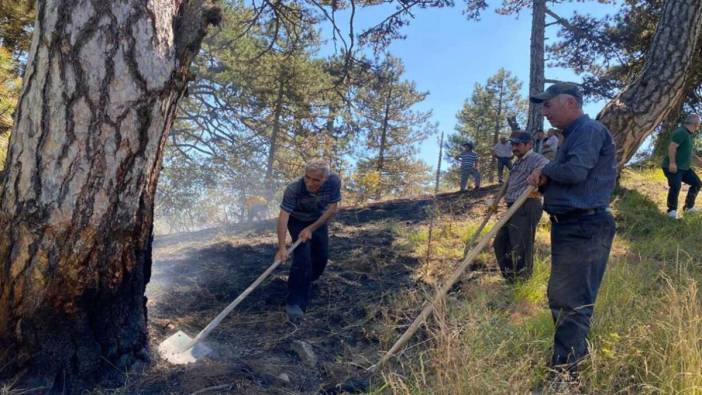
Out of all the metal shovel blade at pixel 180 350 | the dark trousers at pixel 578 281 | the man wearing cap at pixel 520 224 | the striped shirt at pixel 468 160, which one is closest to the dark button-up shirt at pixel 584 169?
the dark trousers at pixel 578 281

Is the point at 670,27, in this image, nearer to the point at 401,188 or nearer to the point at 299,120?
the point at 299,120

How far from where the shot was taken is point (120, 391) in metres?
2.57

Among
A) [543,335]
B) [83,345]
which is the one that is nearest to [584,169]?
[543,335]

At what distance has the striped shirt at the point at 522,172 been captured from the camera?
4.40 m

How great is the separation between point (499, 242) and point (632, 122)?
338cm

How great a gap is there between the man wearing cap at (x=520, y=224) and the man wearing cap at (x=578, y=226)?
1.45m

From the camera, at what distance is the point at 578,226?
2725 mm

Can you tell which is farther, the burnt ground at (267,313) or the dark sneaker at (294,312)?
the dark sneaker at (294,312)

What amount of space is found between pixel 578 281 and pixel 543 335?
58 centimetres

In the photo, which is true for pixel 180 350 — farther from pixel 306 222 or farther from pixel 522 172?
pixel 522 172

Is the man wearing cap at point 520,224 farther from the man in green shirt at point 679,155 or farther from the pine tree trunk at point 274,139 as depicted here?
the pine tree trunk at point 274,139

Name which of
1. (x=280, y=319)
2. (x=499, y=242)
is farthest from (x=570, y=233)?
(x=280, y=319)

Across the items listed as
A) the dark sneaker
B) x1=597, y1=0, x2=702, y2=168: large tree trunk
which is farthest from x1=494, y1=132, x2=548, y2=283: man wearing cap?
x1=597, y1=0, x2=702, y2=168: large tree trunk

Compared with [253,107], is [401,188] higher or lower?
lower
